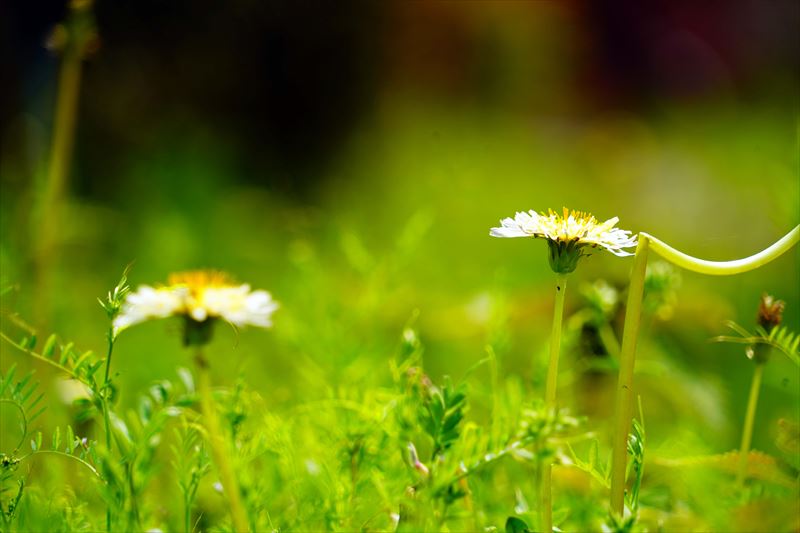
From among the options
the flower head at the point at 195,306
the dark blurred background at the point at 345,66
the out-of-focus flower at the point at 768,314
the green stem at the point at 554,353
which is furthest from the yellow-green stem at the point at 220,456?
the dark blurred background at the point at 345,66

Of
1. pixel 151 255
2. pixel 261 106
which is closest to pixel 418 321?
Result: pixel 151 255

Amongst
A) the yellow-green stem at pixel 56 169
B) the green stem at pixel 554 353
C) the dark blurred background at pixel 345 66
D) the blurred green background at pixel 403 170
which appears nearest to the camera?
the green stem at pixel 554 353

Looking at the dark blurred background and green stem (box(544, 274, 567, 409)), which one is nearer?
green stem (box(544, 274, 567, 409))

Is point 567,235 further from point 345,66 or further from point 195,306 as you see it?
point 345,66

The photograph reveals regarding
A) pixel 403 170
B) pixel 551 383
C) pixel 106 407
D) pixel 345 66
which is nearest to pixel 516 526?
pixel 551 383

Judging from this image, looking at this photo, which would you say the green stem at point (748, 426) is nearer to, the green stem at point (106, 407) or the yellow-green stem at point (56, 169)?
the green stem at point (106, 407)

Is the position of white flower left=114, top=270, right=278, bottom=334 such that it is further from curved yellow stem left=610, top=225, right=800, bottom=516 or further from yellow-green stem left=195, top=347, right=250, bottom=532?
curved yellow stem left=610, top=225, right=800, bottom=516

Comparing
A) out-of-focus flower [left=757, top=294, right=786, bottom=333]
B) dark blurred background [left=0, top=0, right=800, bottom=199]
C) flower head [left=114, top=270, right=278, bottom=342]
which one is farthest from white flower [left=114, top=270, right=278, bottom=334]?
dark blurred background [left=0, top=0, right=800, bottom=199]
